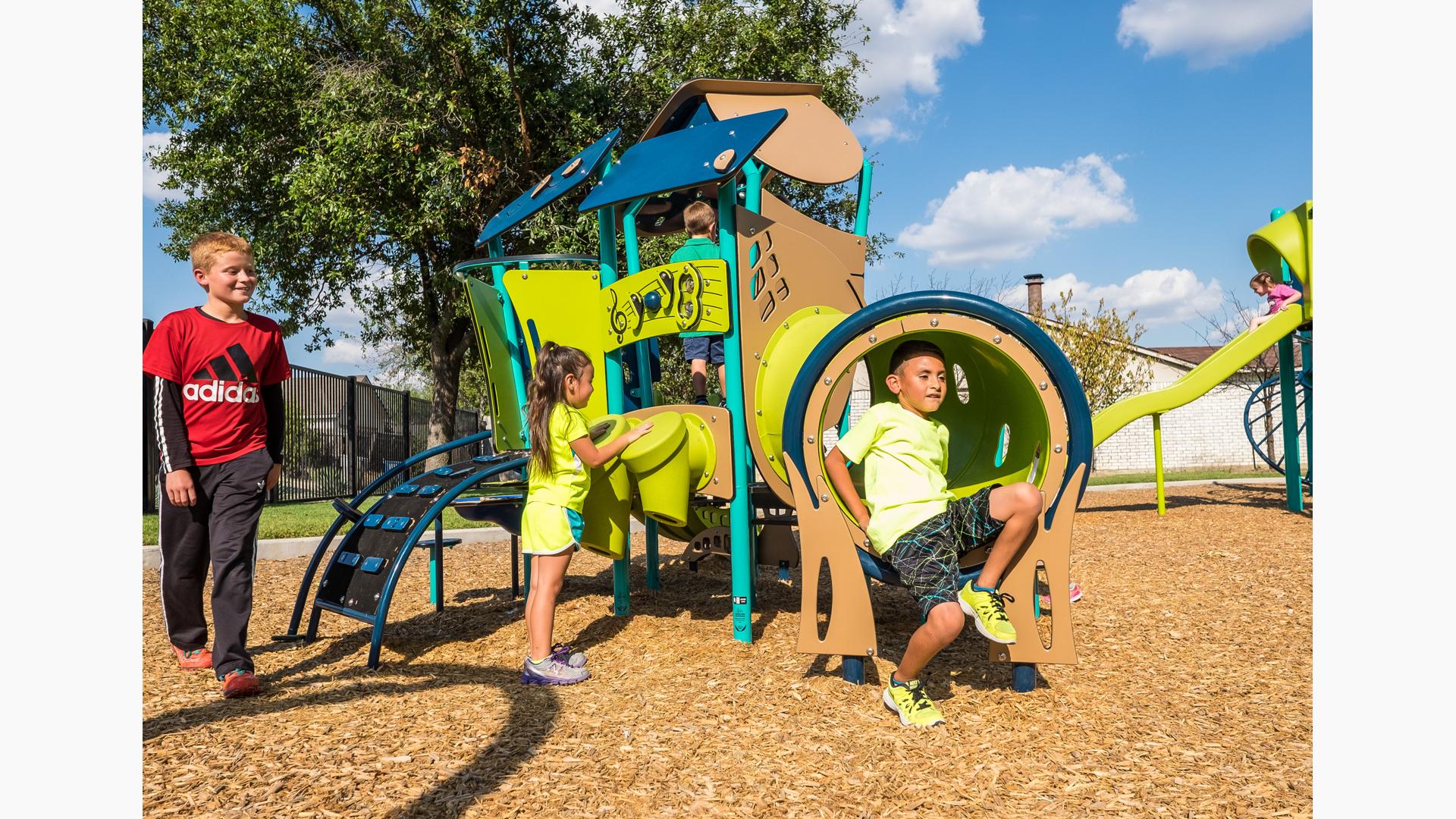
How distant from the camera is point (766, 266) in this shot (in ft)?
14.3

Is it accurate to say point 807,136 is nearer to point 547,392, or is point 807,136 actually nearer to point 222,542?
point 547,392

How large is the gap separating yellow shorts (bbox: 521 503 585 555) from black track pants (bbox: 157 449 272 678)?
105cm

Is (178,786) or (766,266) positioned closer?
(178,786)

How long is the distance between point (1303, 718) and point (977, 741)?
1.20 m

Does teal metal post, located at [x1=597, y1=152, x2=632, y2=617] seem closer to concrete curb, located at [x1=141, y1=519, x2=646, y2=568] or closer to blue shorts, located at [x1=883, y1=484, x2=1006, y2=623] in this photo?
blue shorts, located at [x1=883, y1=484, x2=1006, y2=623]

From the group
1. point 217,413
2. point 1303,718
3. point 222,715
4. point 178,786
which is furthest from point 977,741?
point 217,413

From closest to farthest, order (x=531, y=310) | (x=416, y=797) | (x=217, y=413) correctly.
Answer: (x=416, y=797)
(x=217, y=413)
(x=531, y=310)

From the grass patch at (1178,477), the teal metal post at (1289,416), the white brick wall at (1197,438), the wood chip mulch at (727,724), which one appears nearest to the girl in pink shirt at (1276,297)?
the teal metal post at (1289,416)

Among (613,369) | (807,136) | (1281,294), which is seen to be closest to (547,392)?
(613,369)

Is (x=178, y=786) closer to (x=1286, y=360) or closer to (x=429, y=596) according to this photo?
(x=429, y=596)

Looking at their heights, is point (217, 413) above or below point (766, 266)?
below

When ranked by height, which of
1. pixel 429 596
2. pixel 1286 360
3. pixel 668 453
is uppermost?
pixel 1286 360

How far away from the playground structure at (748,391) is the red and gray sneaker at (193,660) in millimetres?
571

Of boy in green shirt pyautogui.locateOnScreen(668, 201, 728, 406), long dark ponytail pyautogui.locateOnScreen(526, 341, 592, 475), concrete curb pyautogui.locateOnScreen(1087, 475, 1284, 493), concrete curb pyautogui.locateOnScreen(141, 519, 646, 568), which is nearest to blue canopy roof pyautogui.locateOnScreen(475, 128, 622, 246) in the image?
boy in green shirt pyautogui.locateOnScreen(668, 201, 728, 406)
